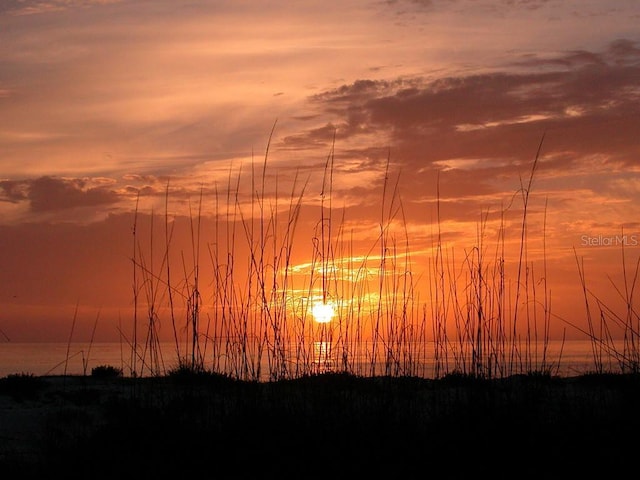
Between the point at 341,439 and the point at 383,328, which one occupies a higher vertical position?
the point at 383,328

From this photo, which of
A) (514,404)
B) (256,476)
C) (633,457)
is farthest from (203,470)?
(633,457)

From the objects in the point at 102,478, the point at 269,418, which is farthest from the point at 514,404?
the point at 102,478

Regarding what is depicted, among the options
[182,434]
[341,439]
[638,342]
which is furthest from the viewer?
[638,342]

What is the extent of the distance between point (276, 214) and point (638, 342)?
11.6ft

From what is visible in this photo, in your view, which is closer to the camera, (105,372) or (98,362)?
(105,372)

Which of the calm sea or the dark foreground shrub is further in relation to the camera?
the dark foreground shrub

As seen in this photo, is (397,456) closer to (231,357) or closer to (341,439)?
(341,439)

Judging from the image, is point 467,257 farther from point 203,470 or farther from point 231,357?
point 203,470

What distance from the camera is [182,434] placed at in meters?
5.17

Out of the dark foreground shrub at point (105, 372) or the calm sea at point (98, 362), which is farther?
the dark foreground shrub at point (105, 372)

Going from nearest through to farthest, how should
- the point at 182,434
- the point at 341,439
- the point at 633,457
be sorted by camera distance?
the point at 633,457
the point at 341,439
the point at 182,434

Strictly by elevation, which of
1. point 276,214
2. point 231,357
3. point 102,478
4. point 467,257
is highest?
point 276,214

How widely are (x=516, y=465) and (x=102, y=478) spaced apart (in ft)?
8.62

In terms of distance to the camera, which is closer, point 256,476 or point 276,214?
point 256,476
